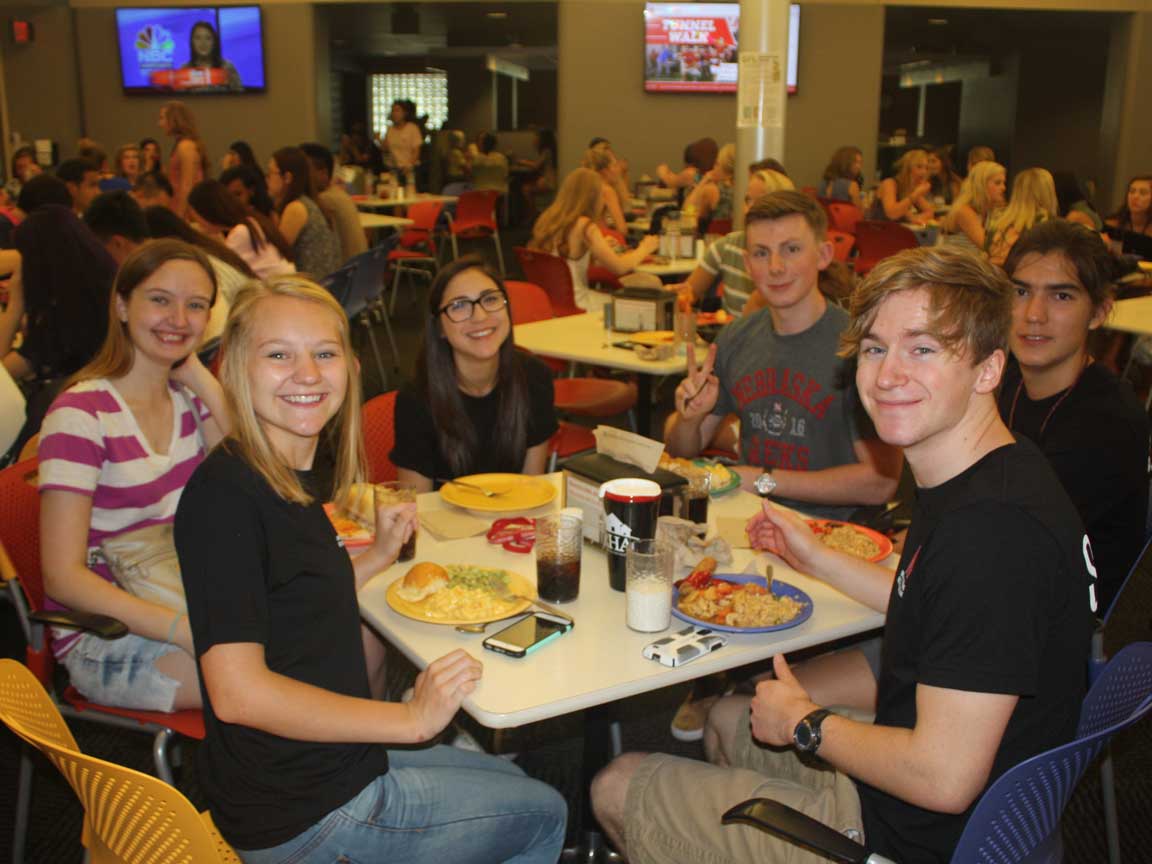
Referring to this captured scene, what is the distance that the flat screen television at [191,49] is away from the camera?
39.1ft

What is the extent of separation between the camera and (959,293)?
58.6 inches

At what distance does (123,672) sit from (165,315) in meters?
0.81

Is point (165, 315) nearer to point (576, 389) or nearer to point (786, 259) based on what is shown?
point (786, 259)

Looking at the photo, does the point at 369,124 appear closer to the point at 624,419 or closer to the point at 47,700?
the point at 624,419

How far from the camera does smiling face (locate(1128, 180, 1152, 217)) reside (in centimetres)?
701

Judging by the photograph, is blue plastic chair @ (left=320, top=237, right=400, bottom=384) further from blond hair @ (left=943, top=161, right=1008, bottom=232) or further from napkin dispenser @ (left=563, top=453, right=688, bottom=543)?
blond hair @ (left=943, top=161, right=1008, bottom=232)

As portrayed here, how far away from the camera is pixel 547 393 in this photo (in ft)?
9.95

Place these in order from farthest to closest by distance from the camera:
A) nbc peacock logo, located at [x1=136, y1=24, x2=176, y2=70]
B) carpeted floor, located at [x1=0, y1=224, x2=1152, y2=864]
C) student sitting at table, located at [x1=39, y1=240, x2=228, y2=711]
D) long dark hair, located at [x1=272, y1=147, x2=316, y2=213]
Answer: nbc peacock logo, located at [x1=136, y1=24, x2=176, y2=70] < long dark hair, located at [x1=272, y1=147, x2=316, y2=213] < carpeted floor, located at [x1=0, y1=224, x2=1152, y2=864] < student sitting at table, located at [x1=39, y1=240, x2=228, y2=711]

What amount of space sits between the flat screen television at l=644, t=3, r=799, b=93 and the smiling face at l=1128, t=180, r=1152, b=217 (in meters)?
5.25

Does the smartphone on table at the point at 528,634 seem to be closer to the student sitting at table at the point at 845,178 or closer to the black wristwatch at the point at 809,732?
the black wristwatch at the point at 809,732

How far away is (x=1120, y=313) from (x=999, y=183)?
2927mm

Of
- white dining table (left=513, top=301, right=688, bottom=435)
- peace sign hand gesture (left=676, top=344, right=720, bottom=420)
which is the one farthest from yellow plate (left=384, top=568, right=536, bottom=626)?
white dining table (left=513, top=301, right=688, bottom=435)

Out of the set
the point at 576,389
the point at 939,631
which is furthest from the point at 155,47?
the point at 939,631

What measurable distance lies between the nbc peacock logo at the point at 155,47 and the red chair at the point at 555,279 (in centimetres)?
850
